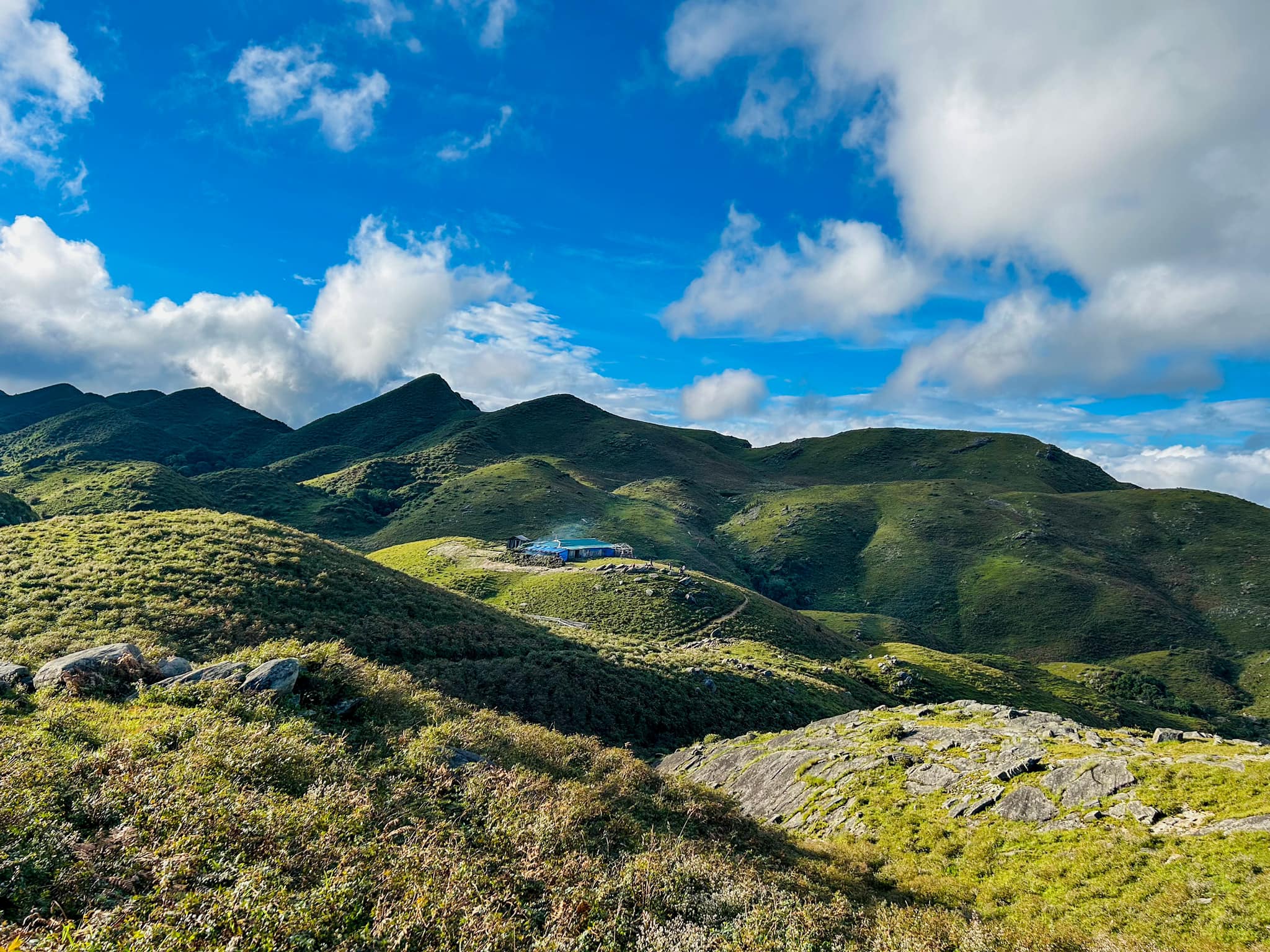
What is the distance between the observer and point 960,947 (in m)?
9.35

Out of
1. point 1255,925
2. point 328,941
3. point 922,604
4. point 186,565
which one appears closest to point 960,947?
point 1255,925

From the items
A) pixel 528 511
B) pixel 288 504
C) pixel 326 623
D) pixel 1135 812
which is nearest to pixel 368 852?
pixel 1135 812

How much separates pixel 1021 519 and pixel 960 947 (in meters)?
181

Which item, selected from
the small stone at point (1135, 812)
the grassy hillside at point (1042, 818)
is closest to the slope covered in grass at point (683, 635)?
the grassy hillside at point (1042, 818)

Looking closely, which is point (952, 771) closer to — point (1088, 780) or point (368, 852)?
point (1088, 780)

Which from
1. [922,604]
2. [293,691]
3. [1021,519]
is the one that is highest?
[1021,519]

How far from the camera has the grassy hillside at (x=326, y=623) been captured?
84.0ft

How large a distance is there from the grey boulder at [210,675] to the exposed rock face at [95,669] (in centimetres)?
78

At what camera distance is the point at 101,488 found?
130m

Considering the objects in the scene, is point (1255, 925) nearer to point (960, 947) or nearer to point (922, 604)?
point (960, 947)

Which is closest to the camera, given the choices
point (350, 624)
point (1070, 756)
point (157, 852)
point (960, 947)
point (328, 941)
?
point (328, 941)

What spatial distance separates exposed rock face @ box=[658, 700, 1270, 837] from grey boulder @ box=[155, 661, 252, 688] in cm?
1733

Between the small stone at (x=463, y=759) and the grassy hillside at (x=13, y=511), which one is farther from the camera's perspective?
the grassy hillside at (x=13, y=511)

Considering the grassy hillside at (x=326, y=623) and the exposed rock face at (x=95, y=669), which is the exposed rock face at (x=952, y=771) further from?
the exposed rock face at (x=95, y=669)
